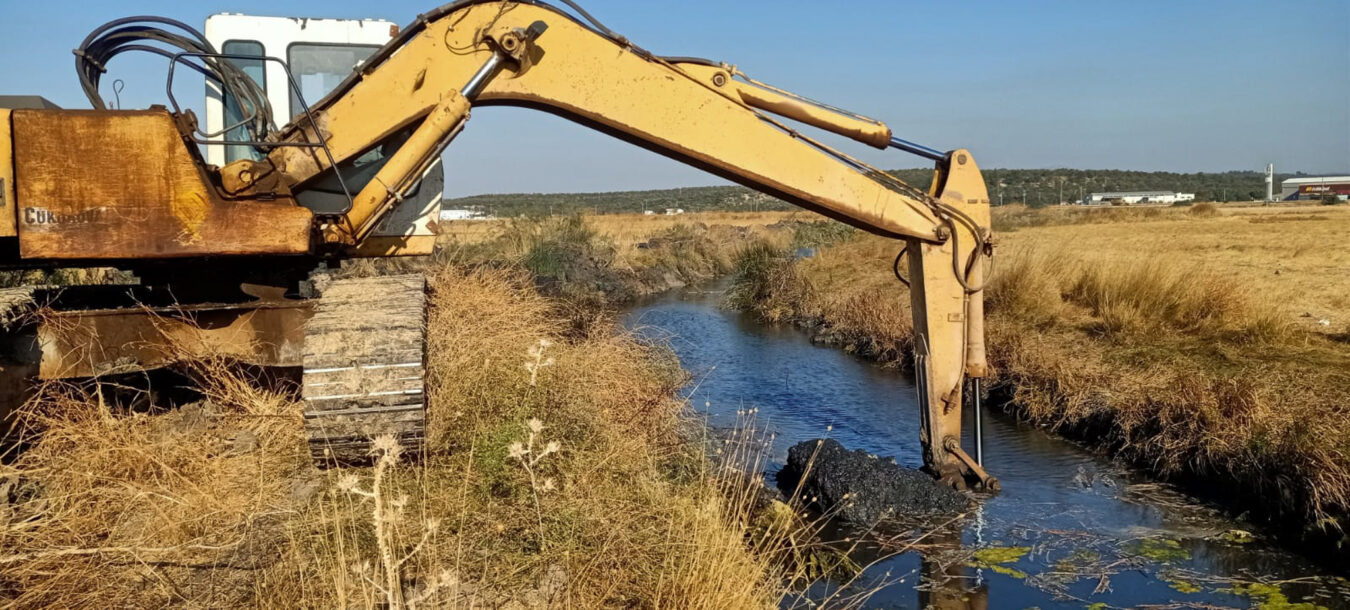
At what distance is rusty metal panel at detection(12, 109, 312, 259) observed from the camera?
17.1 feet

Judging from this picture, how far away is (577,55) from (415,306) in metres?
1.87

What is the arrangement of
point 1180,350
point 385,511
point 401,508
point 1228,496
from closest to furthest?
1. point 401,508
2. point 385,511
3. point 1228,496
4. point 1180,350

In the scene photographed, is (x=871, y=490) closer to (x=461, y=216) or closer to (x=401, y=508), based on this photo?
(x=401, y=508)

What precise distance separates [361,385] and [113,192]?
5.34 feet

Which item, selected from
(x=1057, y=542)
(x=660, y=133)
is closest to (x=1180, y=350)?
(x=1057, y=542)

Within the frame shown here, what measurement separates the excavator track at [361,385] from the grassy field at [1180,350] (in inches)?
216

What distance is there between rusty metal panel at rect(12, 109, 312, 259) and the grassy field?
659 centimetres

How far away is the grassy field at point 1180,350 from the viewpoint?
7.14 metres

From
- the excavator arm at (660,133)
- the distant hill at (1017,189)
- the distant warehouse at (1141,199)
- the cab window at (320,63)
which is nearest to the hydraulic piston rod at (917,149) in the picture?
the excavator arm at (660,133)

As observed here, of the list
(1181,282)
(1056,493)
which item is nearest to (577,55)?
(1056,493)

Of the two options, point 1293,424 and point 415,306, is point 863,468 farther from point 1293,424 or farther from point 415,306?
point 415,306

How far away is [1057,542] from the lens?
6844mm

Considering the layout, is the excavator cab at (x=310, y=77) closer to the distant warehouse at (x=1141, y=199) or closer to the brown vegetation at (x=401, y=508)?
the brown vegetation at (x=401, y=508)

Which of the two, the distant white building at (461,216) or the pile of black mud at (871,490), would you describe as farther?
the distant white building at (461,216)
